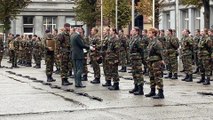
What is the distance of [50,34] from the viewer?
67.9ft

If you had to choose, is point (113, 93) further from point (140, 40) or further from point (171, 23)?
point (171, 23)

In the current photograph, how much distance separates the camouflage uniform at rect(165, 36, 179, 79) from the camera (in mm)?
22156

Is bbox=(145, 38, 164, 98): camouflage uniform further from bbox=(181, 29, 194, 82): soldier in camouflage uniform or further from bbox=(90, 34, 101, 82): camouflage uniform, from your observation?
bbox=(181, 29, 194, 82): soldier in camouflage uniform

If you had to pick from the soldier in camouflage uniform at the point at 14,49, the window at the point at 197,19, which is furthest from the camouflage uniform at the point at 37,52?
the window at the point at 197,19

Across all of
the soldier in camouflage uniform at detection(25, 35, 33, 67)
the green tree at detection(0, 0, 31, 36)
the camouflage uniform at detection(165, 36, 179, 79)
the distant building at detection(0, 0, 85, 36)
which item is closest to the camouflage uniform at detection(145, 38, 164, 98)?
the camouflage uniform at detection(165, 36, 179, 79)

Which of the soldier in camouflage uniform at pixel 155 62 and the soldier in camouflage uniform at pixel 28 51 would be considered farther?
the soldier in camouflage uniform at pixel 28 51

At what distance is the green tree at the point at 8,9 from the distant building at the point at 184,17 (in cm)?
1294

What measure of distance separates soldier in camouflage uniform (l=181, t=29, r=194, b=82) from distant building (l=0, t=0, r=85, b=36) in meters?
41.4

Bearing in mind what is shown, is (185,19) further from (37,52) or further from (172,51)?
(172,51)

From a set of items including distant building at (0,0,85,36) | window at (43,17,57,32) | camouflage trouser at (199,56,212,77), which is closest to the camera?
camouflage trouser at (199,56,212,77)

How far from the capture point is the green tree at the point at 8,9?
47.6 metres

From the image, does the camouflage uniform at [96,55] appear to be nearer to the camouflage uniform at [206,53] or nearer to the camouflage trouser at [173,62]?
the camouflage trouser at [173,62]

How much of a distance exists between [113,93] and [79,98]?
160 cm

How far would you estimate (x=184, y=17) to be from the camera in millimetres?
53594
